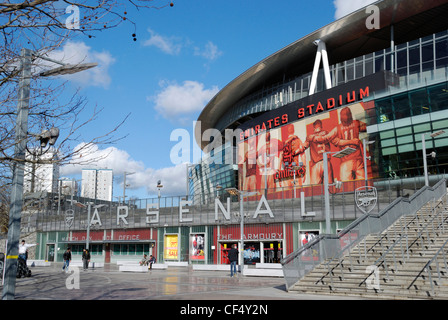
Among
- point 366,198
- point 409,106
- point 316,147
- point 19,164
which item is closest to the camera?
point 19,164

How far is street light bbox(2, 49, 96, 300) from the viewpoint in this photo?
26.1 ft

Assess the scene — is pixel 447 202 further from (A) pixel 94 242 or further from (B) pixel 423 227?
(A) pixel 94 242

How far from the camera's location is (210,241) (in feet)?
136

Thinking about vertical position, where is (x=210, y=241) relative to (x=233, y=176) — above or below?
below

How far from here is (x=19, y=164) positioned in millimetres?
8320

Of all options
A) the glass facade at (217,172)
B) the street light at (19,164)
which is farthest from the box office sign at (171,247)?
the street light at (19,164)

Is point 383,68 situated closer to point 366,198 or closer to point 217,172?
point 366,198

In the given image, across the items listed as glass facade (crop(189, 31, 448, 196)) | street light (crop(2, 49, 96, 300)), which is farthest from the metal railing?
glass facade (crop(189, 31, 448, 196))

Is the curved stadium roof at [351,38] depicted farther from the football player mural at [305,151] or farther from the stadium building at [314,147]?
the football player mural at [305,151]

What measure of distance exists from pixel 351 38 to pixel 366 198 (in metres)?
27.5

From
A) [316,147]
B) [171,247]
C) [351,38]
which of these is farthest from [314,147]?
[171,247]
